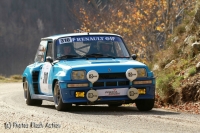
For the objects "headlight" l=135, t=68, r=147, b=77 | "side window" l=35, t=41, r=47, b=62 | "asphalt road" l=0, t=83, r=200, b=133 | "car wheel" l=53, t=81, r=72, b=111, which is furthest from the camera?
"side window" l=35, t=41, r=47, b=62

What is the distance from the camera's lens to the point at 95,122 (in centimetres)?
1145

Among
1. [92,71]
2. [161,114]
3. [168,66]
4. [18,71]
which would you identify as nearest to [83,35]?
[92,71]

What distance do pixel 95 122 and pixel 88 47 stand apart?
368cm

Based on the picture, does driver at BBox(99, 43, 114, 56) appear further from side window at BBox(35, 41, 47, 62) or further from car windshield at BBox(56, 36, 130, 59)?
side window at BBox(35, 41, 47, 62)

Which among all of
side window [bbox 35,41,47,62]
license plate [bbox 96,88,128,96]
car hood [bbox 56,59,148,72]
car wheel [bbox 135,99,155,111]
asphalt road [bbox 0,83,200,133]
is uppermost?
side window [bbox 35,41,47,62]

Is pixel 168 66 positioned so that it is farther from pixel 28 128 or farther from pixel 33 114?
pixel 28 128

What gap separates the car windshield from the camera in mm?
14766

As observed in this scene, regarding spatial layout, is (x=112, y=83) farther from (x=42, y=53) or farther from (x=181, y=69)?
(x=181, y=69)

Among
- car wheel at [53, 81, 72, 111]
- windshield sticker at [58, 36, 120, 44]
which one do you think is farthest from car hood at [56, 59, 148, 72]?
windshield sticker at [58, 36, 120, 44]

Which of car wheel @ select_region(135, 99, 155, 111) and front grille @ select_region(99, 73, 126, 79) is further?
car wheel @ select_region(135, 99, 155, 111)

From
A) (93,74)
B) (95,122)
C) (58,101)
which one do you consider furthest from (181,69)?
(95,122)

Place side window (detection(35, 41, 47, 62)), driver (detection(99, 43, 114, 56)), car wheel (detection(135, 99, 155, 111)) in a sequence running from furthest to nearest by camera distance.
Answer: side window (detection(35, 41, 47, 62)) → driver (detection(99, 43, 114, 56)) → car wheel (detection(135, 99, 155, 111))

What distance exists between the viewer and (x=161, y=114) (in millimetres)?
13078

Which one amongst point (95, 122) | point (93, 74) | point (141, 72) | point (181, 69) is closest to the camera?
point (95, 122)
